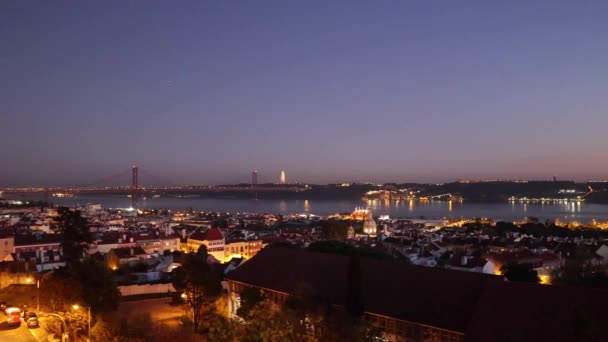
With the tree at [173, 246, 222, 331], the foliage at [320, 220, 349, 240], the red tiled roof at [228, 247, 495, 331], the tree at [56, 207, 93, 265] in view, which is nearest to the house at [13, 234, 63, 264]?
the tree at [56, 207, 93, 265]

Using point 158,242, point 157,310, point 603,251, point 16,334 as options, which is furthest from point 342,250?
point 603,251

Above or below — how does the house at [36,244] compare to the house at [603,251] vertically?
above

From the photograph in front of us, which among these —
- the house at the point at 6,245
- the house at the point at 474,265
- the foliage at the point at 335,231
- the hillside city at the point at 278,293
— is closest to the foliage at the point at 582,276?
the hillside city at the point at 278,293

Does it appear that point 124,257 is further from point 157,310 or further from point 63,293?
point 63,293

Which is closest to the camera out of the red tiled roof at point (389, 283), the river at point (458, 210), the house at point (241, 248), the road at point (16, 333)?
the red tiled roof at point (389, 283)

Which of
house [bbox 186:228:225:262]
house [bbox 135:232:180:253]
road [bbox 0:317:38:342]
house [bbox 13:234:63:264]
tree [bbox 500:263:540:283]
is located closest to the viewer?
road [bbox 0:317:38:342]

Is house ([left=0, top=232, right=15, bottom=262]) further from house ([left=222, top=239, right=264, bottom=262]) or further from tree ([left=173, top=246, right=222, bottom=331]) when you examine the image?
tree ([left=173, top=246, right=222, bottom=331])

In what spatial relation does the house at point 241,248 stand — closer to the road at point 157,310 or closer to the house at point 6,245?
the house at point 6,245

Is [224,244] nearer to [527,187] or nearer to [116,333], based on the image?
[116,333]
